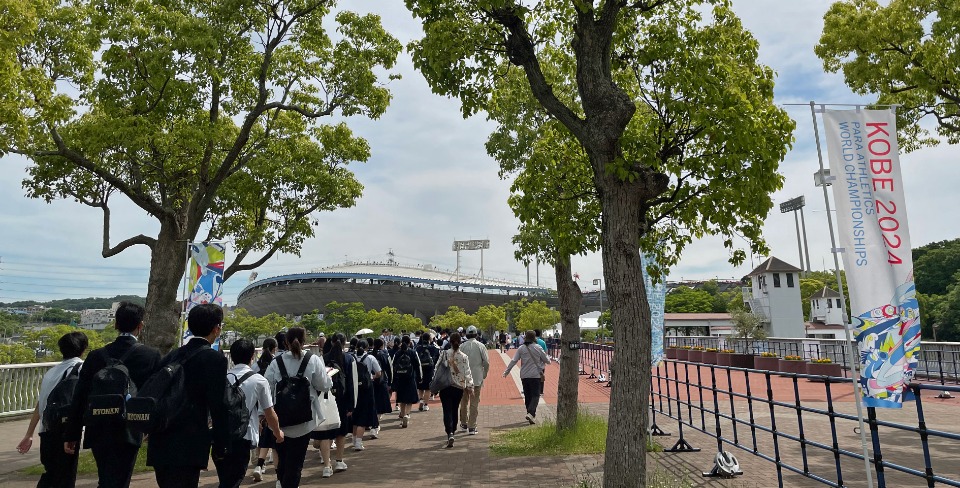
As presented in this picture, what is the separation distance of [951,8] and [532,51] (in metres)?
7.77

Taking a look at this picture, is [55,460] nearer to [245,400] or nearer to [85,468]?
→ [245,400]

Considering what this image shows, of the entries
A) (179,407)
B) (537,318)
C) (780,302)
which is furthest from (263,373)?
(537,318)

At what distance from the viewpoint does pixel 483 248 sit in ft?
435

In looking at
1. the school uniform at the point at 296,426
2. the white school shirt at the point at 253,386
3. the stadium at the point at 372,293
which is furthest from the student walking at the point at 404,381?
the stadium at the point at 372,293

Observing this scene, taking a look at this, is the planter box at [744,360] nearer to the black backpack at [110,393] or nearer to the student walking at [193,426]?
the student walking at [193,426]

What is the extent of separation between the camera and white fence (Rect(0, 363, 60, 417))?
1213 cm

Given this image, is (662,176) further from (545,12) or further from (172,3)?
(172,3)

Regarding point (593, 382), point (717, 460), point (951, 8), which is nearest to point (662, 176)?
point (717, 460)

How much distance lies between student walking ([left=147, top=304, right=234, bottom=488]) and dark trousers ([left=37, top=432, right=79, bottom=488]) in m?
1.66

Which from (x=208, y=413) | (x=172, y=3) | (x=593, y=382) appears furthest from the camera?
(x=593, y=382)

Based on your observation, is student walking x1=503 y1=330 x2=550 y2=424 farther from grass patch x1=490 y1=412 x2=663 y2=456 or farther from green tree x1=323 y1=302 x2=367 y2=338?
green tree x1=323 y1=302 x2=367 y2=338

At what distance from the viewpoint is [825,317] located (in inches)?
2314

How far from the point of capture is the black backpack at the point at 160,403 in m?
3.70

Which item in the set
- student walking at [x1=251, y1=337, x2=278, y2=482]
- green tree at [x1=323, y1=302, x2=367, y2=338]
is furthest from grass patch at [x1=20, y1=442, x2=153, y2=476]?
green tree at [x1=323, y1=302, x2=367, y2=338]
